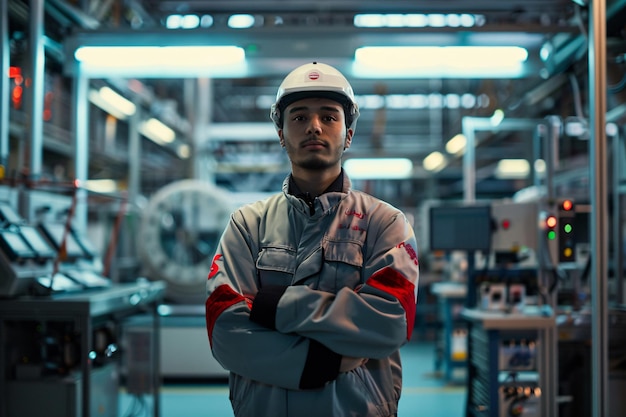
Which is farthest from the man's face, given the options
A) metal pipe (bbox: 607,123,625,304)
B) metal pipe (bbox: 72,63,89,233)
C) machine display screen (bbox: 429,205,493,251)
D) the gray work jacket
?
metal pipe (bbox: 607,123,625,304)

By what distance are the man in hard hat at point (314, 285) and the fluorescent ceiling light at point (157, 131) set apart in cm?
676

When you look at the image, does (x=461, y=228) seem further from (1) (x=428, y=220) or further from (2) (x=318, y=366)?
(2) (x=318, y=366)

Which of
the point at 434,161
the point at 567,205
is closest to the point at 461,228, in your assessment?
the point at 567,205

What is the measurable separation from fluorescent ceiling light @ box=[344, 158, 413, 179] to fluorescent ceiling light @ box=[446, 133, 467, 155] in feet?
2.85

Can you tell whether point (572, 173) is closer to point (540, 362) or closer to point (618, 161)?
point (618, 161)

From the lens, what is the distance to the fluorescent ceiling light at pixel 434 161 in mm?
9383

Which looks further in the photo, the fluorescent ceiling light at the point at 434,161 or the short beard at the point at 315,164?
the fluorescent ceiling light at the point at 434,161

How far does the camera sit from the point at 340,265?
190 cm

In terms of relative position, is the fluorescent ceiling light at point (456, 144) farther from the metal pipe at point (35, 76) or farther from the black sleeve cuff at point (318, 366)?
the black sleeve cuff at point (318, 366)

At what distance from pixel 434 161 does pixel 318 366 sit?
848cm

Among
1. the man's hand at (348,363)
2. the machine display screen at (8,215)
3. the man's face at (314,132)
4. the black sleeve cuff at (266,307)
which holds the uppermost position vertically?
the man's face at (314,132)

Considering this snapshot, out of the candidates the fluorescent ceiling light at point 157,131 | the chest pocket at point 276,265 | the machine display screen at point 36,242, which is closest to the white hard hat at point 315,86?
the chest pocket at point 276,265

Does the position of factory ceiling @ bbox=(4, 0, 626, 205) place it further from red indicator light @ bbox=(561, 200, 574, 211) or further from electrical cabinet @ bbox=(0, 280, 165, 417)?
electrical cabinet @ bbox=(0, 280, 165, 417)

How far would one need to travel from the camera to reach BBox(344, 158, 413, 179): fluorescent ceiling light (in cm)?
926
